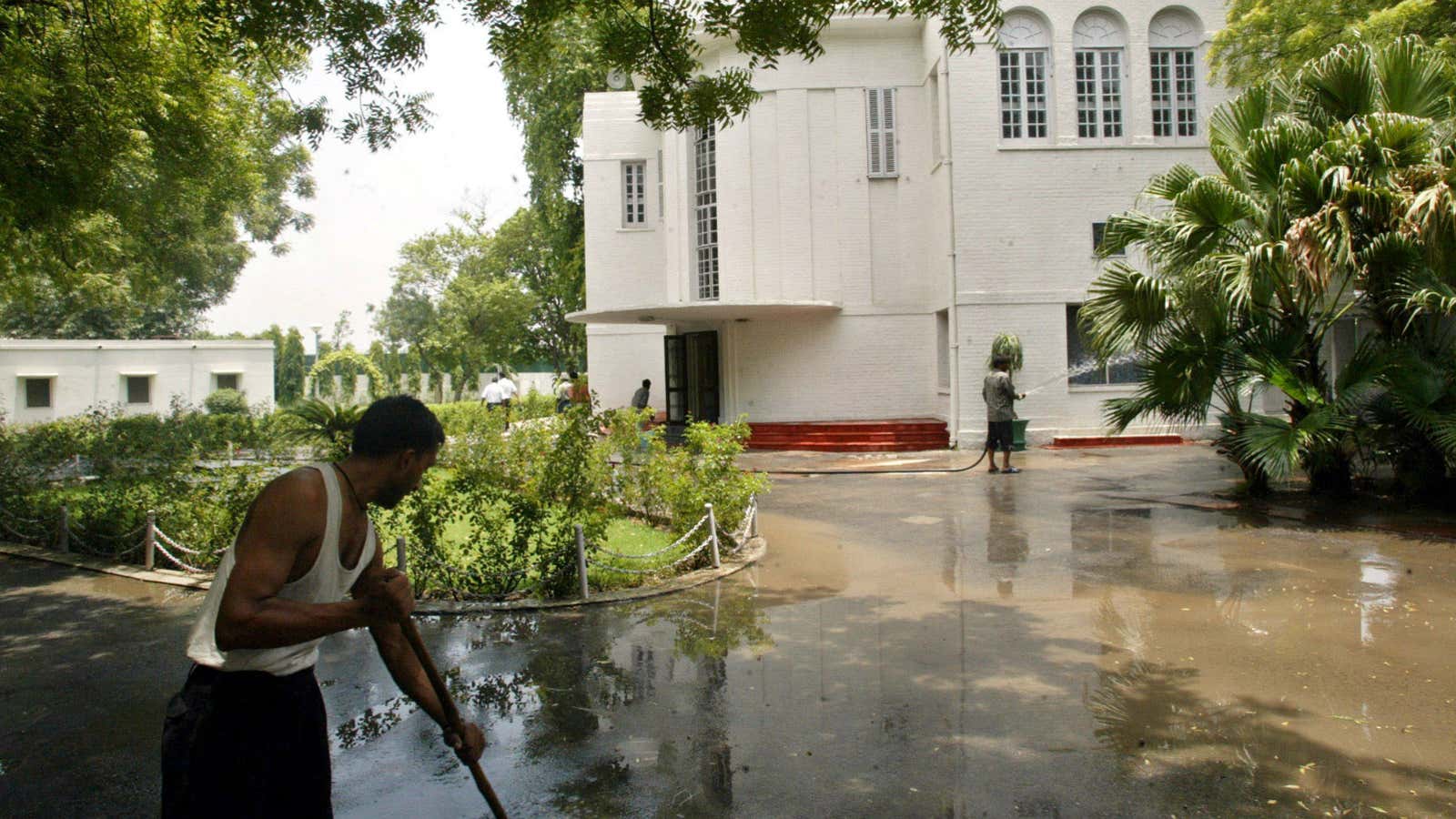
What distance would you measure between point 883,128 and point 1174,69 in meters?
5.72

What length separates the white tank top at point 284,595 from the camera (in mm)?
2814

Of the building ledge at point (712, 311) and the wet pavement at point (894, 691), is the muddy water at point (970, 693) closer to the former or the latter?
the wet pavement at point (894, 691)

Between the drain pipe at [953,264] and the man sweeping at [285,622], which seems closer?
the man sweeping at [285,622]

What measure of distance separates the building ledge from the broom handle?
17996 mm

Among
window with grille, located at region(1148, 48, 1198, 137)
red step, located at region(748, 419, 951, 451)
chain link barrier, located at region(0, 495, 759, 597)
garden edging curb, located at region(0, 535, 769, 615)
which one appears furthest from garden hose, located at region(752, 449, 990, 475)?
window with grille, located at region(1148, 48, 1198, 137)

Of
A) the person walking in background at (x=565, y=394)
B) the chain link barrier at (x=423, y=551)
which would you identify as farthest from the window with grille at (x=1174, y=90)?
the chain link barrier at (x=423, y=551)

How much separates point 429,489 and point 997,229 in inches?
556

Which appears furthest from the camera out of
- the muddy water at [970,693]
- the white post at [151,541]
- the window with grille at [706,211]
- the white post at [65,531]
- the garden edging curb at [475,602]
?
the window with grille at [706,211]

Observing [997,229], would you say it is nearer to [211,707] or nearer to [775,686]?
[775,686]

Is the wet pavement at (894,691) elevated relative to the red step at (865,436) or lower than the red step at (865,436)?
lower

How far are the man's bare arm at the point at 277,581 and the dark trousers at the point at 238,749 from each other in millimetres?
239

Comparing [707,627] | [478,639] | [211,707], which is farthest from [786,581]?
[211,707]

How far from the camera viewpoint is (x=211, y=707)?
2.81m

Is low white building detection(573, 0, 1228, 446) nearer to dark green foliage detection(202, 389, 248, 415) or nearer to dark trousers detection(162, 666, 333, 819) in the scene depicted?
dark green foliage detection(202, 389, 248, 415)
